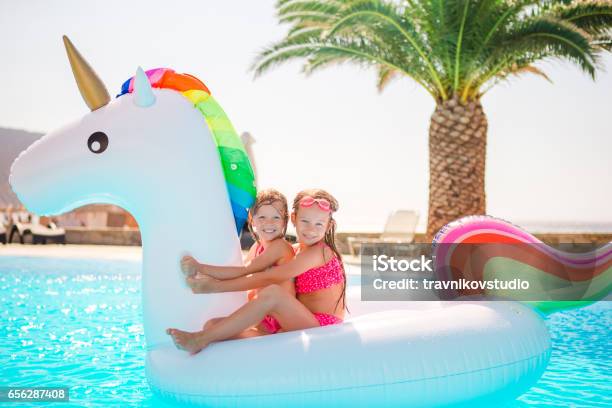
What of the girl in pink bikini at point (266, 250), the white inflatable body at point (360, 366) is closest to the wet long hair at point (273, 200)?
the girl in pink bikini at point (266, 250)

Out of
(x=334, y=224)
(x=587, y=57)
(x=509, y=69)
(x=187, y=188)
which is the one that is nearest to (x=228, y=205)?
(x=187, y=188)

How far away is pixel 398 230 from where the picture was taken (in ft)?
42.4

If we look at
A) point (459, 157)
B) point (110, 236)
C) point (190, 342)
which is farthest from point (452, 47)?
point (110, 236)

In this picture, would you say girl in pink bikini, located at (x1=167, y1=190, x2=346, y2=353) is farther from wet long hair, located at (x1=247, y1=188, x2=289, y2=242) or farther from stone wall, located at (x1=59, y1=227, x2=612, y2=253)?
stone wall, located at (x1=59, y1=227, x2=612, y2=253)

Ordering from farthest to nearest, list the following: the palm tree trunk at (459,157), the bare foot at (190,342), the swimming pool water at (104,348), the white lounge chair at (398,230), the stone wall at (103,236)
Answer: the stone wall at (103,236) < the white lounge chair at (398,230) < the palm tree trunk at (459,157) < the swimming pool water at (104,348) < the bare foot at (190,342)

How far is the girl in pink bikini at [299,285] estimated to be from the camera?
8.93ft

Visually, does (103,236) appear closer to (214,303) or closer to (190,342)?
(214,303)

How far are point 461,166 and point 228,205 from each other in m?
7.18

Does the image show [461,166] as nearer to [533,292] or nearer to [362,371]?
[533,292]

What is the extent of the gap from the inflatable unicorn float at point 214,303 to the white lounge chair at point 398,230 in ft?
29.7

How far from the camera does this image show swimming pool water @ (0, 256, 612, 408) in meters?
3.25

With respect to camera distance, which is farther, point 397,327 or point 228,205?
point 228,205

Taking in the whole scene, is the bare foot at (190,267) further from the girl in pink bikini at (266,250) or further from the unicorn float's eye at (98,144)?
the unicorn float's eye at (98,144)

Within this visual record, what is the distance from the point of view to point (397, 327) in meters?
2.69
